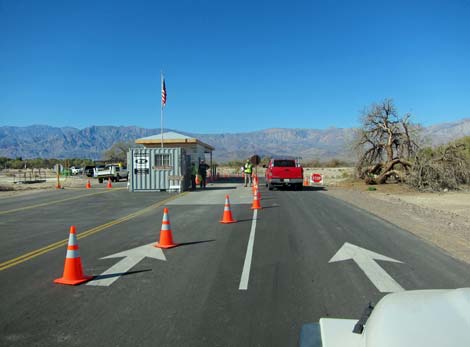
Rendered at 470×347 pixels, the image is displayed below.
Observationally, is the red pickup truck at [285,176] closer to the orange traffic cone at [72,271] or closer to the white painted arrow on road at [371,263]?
the white painted arrow on road at [371,263]

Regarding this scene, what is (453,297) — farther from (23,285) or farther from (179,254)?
(179,254)

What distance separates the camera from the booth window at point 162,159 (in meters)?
26.0

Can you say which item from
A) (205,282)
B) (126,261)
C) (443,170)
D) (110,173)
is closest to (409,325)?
(205,282)

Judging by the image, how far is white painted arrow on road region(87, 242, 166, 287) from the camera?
6.41 meters

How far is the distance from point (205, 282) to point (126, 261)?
2052 millimetres

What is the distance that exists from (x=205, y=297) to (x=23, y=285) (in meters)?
2.83

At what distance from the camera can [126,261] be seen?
7598mm

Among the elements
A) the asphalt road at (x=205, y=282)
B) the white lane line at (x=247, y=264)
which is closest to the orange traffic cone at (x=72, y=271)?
the asphalt road at (x=205, y=282)

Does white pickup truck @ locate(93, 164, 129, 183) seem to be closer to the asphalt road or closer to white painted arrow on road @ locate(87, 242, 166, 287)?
the asphalt road

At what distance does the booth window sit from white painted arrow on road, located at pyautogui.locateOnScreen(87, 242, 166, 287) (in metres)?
17.1

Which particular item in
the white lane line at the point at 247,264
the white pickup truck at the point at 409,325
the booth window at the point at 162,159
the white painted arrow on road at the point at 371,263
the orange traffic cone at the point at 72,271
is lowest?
the white painted arrow on road at the point at 371,263

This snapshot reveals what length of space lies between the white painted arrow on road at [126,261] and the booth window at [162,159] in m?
17.1

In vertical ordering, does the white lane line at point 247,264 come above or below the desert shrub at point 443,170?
below

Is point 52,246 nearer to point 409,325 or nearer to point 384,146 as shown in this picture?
point 409,325
